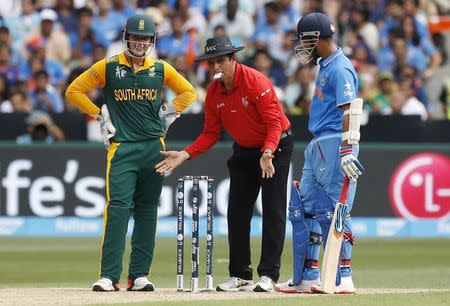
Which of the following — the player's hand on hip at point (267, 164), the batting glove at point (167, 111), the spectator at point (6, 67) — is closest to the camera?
the player's hand on hip at point (267, 164)

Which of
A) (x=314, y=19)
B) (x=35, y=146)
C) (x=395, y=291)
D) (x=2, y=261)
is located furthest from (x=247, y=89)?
(x=35, y=146)

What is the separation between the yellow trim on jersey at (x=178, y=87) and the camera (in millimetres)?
11312

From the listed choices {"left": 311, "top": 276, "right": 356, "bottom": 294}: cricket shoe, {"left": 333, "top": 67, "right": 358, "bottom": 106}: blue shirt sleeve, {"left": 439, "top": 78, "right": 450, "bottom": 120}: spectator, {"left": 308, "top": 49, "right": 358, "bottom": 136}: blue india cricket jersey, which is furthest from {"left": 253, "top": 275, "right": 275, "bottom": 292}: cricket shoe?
{"left": 439, "top": 78, "right": 450, "bottom": 120}: spectator

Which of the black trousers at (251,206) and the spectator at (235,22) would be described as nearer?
the black trousers at (251,206)

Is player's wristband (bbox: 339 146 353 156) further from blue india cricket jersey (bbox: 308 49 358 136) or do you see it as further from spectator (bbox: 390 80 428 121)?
spectator (bbox: 390 80 428 121)

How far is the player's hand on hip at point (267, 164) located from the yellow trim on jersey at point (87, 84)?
1519 mm

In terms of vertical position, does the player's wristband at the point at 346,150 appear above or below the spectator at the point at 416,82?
below

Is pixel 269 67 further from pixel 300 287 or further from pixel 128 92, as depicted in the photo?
pixel 300 287

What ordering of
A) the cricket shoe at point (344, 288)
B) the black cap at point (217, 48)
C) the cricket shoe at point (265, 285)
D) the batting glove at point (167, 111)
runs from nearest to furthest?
1. the cricket shoe at point (344, 288)
2. the black cap at point (217, 48)
3. the cricket shoe at point (265, 285)
4. the batting glove at point (167, 111)

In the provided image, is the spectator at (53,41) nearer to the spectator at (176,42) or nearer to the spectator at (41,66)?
the spectator at (41,66)

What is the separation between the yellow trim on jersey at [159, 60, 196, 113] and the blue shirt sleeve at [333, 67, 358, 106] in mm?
1450

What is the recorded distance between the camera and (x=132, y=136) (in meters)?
11.1

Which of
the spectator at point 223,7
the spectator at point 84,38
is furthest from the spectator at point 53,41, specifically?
the spectator at point 223,7

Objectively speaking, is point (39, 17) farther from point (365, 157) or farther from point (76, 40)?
point (365, 157)
